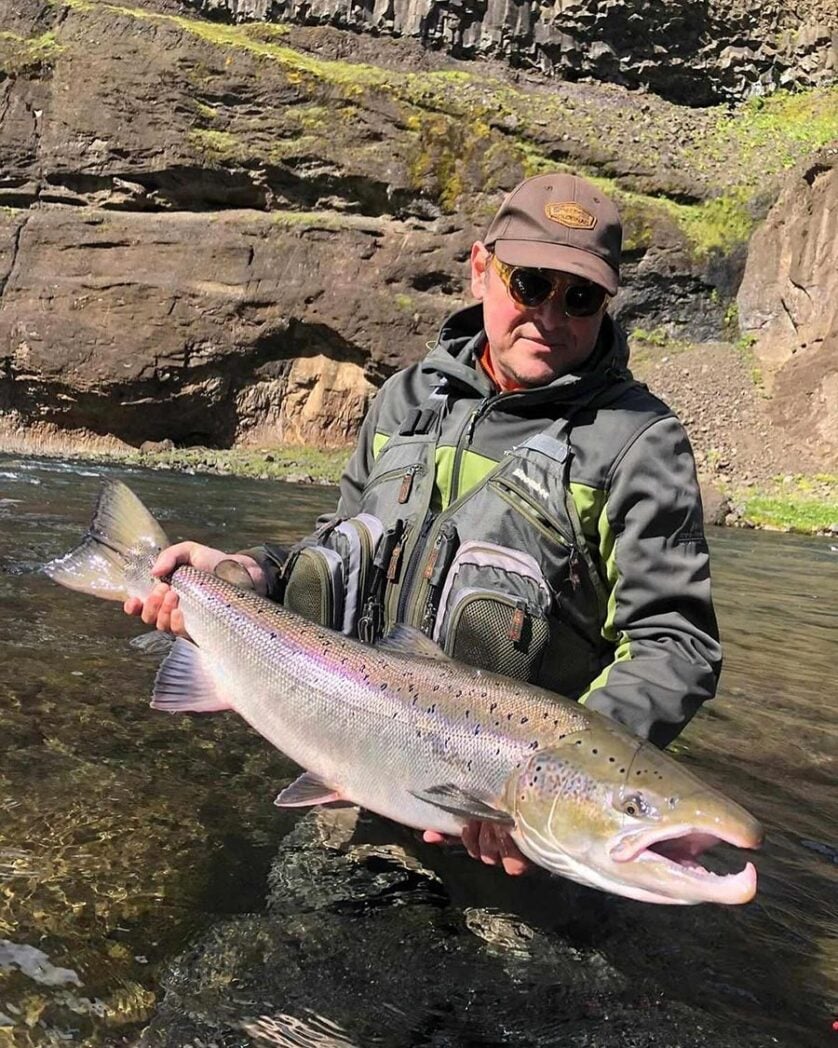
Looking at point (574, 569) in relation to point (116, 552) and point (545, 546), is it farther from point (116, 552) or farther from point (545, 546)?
point (116, 552)

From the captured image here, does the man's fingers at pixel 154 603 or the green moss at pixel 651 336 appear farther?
the green moss at pixel 651 336

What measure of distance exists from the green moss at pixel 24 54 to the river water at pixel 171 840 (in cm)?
2801

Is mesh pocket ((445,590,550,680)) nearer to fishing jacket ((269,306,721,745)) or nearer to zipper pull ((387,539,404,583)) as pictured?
fishing jacket ((269,306,721,745))

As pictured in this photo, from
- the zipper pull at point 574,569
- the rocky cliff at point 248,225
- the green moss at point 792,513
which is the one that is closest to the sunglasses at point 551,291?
the zipper pull at point 574,569

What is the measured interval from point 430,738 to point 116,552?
155cm

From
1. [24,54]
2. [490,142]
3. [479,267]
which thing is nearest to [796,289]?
[490,142]

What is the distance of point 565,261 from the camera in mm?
3102

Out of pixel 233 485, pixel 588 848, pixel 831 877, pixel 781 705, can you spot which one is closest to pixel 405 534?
pixel 588 848

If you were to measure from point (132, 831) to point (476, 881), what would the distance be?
1337 mm

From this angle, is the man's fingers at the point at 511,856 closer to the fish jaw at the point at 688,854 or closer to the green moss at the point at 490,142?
the fish jaw at the point at 688,854

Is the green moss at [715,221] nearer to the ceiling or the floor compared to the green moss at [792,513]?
nearer to the ceiling

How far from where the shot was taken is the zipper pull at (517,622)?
291cm

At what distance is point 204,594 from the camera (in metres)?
3.22

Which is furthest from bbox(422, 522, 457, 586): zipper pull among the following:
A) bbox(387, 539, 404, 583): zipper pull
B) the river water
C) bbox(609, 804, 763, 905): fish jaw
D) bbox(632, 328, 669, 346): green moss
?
bbox(632, 328, 669, 346): green moss
